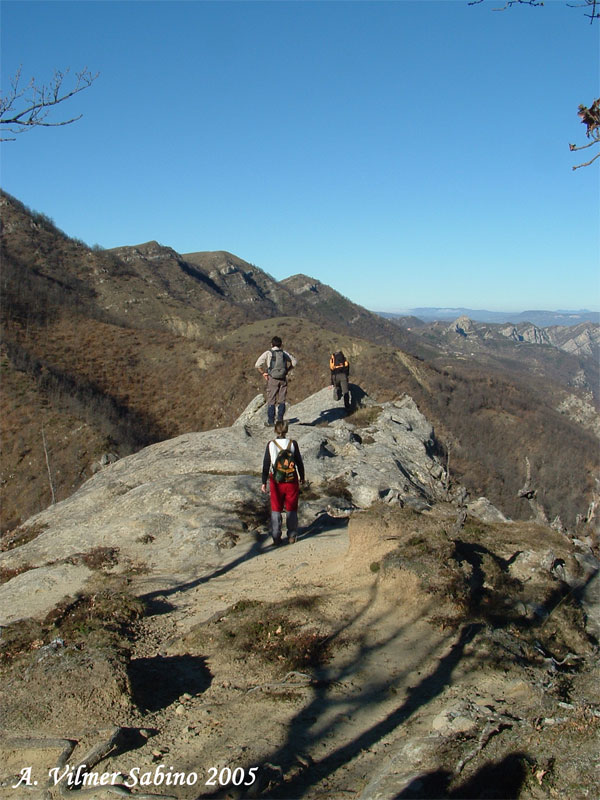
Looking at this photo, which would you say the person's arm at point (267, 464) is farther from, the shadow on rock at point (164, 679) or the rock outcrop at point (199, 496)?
the shadow on rock at point (164, 679)

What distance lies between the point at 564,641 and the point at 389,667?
2056 mm

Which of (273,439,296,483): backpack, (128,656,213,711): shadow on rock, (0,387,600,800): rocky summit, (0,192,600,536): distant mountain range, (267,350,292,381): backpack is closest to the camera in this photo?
(0,387,600,800): rocky summit

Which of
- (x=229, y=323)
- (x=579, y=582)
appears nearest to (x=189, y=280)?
(x=229, y=323)

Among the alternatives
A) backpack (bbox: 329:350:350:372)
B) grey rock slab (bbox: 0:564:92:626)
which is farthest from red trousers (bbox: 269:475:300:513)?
backpack (bbox: 329:350:350:372)

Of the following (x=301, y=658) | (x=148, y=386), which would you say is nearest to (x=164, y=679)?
(x=301, y=658)

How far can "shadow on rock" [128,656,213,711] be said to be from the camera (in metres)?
4.94

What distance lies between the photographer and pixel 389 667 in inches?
211

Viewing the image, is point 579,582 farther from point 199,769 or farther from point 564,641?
point 199,769

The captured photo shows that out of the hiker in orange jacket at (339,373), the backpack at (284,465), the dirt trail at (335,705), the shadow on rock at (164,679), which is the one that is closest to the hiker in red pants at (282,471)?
the backpack at (284,465)

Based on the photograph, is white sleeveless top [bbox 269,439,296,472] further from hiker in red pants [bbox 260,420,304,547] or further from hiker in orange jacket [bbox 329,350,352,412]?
hiker in orange jacket [bbox 329,350,352,412]

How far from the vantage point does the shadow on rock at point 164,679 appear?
16.2 feet

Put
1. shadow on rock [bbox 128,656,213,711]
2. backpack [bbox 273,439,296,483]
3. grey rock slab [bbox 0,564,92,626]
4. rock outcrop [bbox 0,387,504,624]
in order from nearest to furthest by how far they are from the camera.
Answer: shadow on rock [bbox 128,656,213,711], grey rock slab [bbox 0,564,92,626], backpack [bbox 273,439,296,483], rock outcrop [bbox 0,387,504,624]

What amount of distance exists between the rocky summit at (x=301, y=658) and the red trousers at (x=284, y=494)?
26.6 inches

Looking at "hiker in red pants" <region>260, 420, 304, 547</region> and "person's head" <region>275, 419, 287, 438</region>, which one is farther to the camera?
"person's head" <region>275, 419, 287, 438</region>
